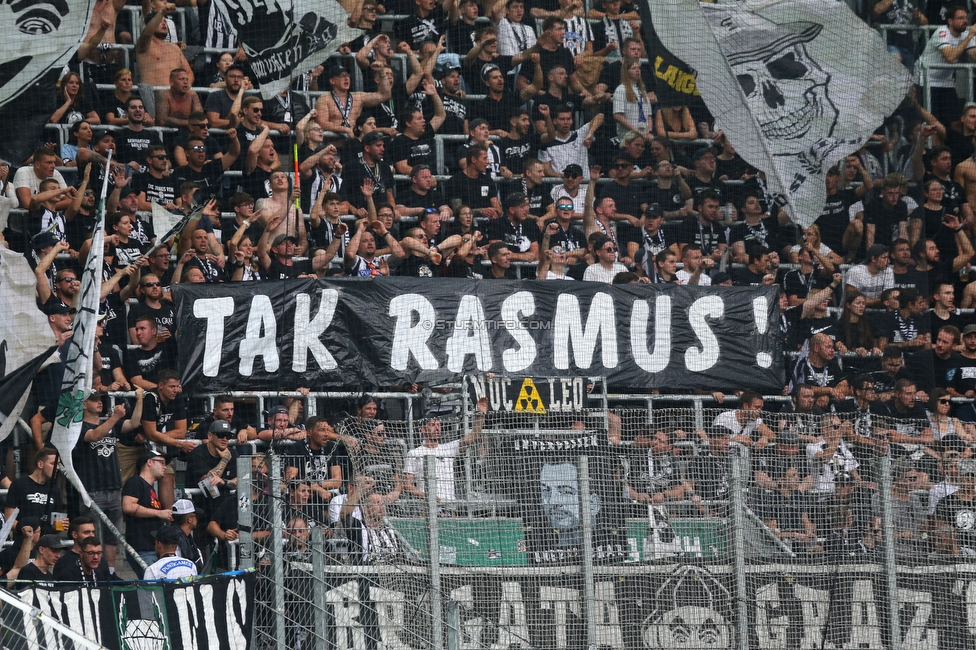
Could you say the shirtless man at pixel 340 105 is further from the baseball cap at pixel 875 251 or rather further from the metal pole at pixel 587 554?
the baseball cap at pixel 875 251

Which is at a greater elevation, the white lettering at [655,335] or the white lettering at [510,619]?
the white lettering at [655,335]

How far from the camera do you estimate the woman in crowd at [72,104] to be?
459 inches

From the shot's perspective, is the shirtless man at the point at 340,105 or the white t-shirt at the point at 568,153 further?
the white t-shirt at the point at 568,153

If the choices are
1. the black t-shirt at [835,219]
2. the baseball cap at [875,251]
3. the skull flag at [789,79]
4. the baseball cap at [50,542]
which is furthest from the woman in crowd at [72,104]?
the baseball cap at [875,251]

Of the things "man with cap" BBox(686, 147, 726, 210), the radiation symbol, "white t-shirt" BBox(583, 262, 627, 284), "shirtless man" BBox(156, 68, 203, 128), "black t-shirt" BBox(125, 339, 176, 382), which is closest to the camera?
the radiation symbol

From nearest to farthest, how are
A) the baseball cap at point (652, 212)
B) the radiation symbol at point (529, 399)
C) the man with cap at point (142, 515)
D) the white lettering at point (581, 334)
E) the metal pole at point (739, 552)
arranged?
the metal pole at point (739, 552) → the man with cap at point (142, 515) → the radiation symbol at point (529, 399) → the white lettering at point (581, 334) → the baseball cap at point (652, 212)

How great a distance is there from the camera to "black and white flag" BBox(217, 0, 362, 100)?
40.2 feet

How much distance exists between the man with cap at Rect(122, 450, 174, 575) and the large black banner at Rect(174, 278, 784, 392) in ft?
4.05

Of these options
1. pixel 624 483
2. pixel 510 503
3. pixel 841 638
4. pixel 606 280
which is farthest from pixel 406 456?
pixel 606 280

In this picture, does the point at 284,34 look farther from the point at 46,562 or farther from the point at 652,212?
the point at 46,562

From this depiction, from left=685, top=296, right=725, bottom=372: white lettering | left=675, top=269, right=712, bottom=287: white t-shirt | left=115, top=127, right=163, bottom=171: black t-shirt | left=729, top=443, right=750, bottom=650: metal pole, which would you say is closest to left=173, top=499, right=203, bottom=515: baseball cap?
left=115, top=127, right=163, bottom=171: black t-shirt

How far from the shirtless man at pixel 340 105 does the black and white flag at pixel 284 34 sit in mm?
285

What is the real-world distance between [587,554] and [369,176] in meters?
5.17

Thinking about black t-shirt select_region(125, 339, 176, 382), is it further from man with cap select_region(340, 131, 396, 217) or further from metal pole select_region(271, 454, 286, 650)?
metal pole select_region(271, 454, 286, 650)
